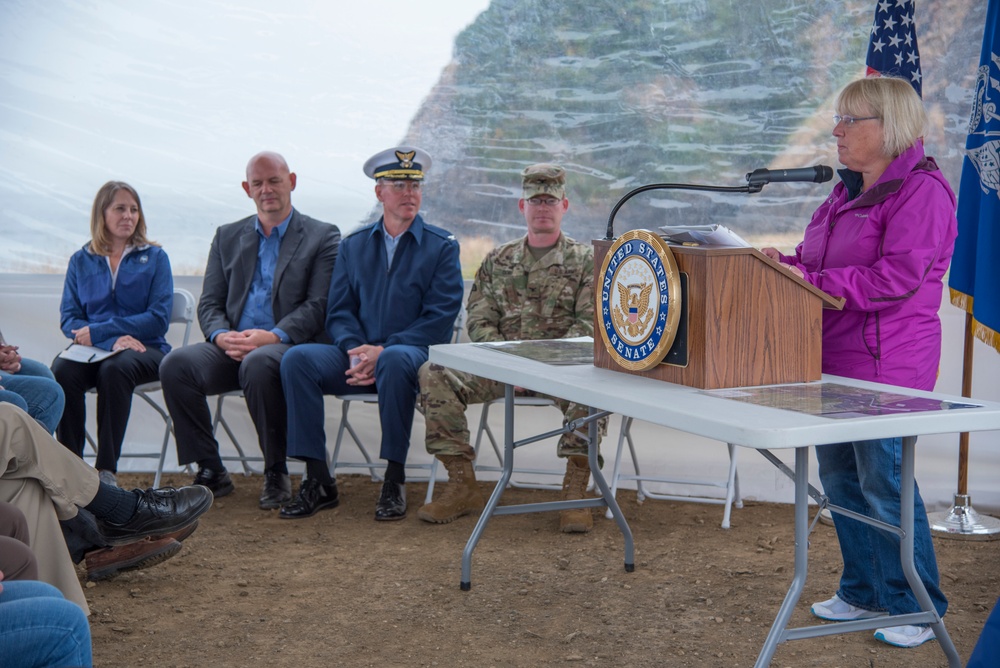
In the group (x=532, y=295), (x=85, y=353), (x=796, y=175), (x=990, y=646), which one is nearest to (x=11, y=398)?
(x=85, y=353)

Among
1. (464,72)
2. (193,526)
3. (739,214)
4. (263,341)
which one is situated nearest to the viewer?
(193,526)

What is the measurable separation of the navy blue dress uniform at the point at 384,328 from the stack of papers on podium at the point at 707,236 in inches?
85.7

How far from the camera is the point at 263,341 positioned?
4.91 m

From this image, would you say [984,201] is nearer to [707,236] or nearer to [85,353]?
[707,236]

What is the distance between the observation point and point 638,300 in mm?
2639

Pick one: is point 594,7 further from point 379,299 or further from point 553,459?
point 553,459

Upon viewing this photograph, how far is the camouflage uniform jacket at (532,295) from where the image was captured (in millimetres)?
4676

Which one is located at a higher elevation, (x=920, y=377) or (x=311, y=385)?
(x=920, y=377)

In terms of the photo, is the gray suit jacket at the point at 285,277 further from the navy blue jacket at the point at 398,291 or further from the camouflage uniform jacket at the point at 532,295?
the camouflage uniform jacket at the point at 532,295

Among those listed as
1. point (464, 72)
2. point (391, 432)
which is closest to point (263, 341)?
point (391, 432)

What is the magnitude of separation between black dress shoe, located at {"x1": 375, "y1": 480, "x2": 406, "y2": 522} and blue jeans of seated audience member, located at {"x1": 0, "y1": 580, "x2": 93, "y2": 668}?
8.53 feet

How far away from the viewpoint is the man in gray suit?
4773mm

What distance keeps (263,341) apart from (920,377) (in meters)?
3.02

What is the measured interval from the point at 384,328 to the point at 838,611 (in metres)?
2.46
